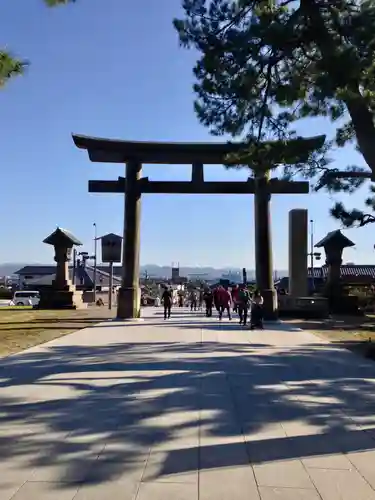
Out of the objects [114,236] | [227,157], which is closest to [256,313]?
[227,157]

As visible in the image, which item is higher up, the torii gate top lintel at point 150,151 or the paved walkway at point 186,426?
the torii gate top lintel at point 150,151

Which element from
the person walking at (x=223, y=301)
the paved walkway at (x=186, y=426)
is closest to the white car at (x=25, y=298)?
the person walking at (x=223, y=301)

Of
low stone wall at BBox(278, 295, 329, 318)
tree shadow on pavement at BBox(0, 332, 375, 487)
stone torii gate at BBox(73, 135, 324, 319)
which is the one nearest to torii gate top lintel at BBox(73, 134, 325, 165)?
stone torii gate at BBox(73, 135, 324, 319)

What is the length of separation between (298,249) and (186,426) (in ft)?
64.3

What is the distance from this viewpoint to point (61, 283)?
2828 centimetres

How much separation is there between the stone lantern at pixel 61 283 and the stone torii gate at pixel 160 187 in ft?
26.9

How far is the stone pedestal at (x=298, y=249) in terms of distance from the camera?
961 inches

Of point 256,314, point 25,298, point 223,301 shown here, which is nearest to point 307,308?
point 223,301

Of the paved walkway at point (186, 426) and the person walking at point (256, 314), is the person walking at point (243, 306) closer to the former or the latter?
the person walking at point (256, 314)

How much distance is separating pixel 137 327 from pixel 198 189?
6356 mm

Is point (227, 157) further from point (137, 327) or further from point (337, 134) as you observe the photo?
point (137, 327)

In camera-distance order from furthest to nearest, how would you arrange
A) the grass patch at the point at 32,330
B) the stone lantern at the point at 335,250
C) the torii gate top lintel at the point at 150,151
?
the stone lantern at the point at 335,250, the torii gate top lintel at the point at 150,151, the grass patch at the point at 32,330

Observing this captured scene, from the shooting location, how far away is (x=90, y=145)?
19922 mm

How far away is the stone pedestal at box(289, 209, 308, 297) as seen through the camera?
24422 mm
